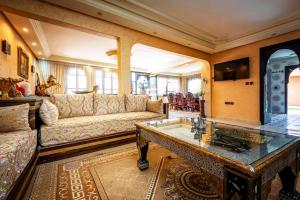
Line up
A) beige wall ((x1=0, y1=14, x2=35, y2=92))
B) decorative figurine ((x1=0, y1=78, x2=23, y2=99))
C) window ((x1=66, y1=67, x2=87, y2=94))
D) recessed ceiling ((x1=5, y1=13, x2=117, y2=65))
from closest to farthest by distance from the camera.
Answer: decorative figurine ((x1=0, y1=78, x2=23, y2=99))
beige wall ((x1=0, y1=14, x2=35, y2=92))
recessed ceiling ((x1=5, y1=13, x2=117, y2=65))
window ((x1=66, y1=67, x2=87, y2=94))

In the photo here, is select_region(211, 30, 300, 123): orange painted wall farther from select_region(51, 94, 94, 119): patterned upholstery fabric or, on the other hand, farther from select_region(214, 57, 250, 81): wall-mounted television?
select_region(51, 94, 94, 119): patterned upholstery fabric

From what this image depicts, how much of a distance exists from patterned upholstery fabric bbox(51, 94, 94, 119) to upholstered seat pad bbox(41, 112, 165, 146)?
0.32 metres

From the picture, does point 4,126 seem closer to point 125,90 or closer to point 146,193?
point 146,193

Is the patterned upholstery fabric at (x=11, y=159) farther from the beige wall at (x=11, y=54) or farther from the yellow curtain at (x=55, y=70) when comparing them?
the yellow curtain at (x=55, y=70)

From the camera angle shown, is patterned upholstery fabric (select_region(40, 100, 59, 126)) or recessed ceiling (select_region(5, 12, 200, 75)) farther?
recessed ceiling (select_region(5, 12, 200, 75))

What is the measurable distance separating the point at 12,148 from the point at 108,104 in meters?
1.97

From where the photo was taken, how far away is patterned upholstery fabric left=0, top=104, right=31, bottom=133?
151cm

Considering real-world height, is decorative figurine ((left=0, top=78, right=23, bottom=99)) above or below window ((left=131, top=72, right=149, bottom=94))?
below

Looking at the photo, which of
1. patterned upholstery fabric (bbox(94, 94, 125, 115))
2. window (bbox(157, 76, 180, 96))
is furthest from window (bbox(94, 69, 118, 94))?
patterned upholstery fabric (bbox(94, 94, 125, 115))

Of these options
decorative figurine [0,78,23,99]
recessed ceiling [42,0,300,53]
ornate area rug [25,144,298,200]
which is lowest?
ornate area rug [25,144,298,200]

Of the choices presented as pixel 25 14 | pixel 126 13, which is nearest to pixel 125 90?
pixel 126 13

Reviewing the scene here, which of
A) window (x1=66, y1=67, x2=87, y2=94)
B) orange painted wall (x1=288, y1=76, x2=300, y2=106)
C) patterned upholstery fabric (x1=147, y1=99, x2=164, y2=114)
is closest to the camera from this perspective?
patterned upholstery fabric (x1=147, y1=99, x2=164, y2=114)

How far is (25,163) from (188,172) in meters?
1.61

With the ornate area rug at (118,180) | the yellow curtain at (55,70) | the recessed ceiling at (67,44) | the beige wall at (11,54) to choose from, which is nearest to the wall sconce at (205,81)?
the recessed ceiling at (67,44)
